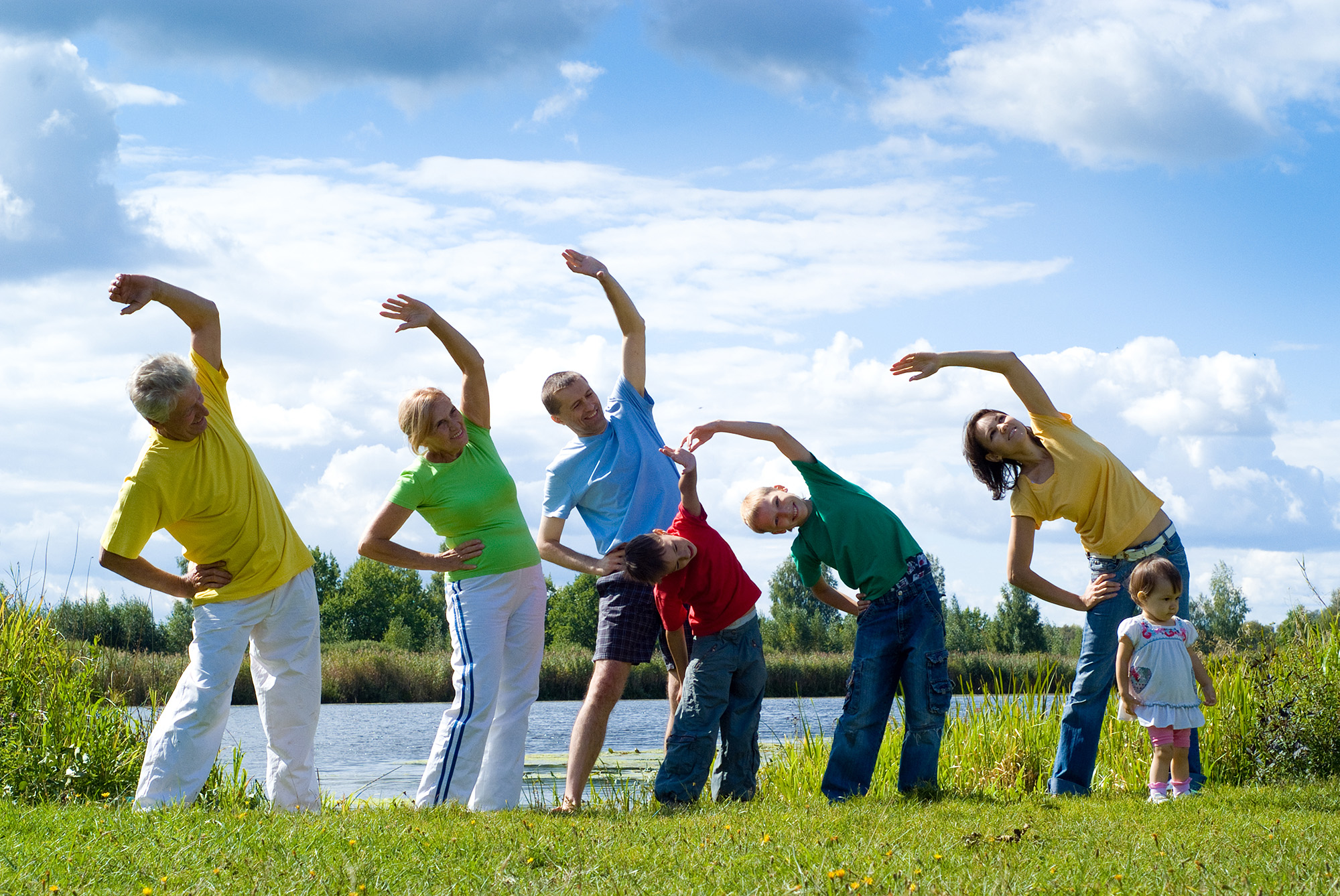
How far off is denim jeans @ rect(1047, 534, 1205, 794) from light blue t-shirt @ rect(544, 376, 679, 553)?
222 cm

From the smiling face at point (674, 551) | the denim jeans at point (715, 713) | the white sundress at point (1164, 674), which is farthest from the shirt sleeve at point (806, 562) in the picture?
the white sundress at point (1164, 674)

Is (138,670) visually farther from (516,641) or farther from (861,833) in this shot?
(861,833)

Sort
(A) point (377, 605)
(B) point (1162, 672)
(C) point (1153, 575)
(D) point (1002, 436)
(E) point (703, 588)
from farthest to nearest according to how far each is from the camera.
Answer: (A) point (377, 605)
(B) point (1162, 672)
(C) point (1153, 575)
(D) point (1002, 436)
(E) point (703, 588)

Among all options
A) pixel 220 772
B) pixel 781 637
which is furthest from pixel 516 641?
pixel 781 637

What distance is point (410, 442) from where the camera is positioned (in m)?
4.95

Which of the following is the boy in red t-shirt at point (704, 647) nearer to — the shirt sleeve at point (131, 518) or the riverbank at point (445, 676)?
the shirt sleeve at point (131, 518)

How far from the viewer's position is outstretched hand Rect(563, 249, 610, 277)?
558 cm

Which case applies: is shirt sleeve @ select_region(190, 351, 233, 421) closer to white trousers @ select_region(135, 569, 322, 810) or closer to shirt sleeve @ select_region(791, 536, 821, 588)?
white trousers @ select_region(135, 569, 322, 810)

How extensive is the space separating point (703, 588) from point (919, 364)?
5.18ft

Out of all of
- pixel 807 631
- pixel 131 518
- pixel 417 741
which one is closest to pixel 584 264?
pixel 131 518

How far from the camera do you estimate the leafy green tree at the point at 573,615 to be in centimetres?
4762

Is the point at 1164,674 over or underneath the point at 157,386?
underneath

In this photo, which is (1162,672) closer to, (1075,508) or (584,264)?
(1075,508)

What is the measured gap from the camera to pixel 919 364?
5.36m
